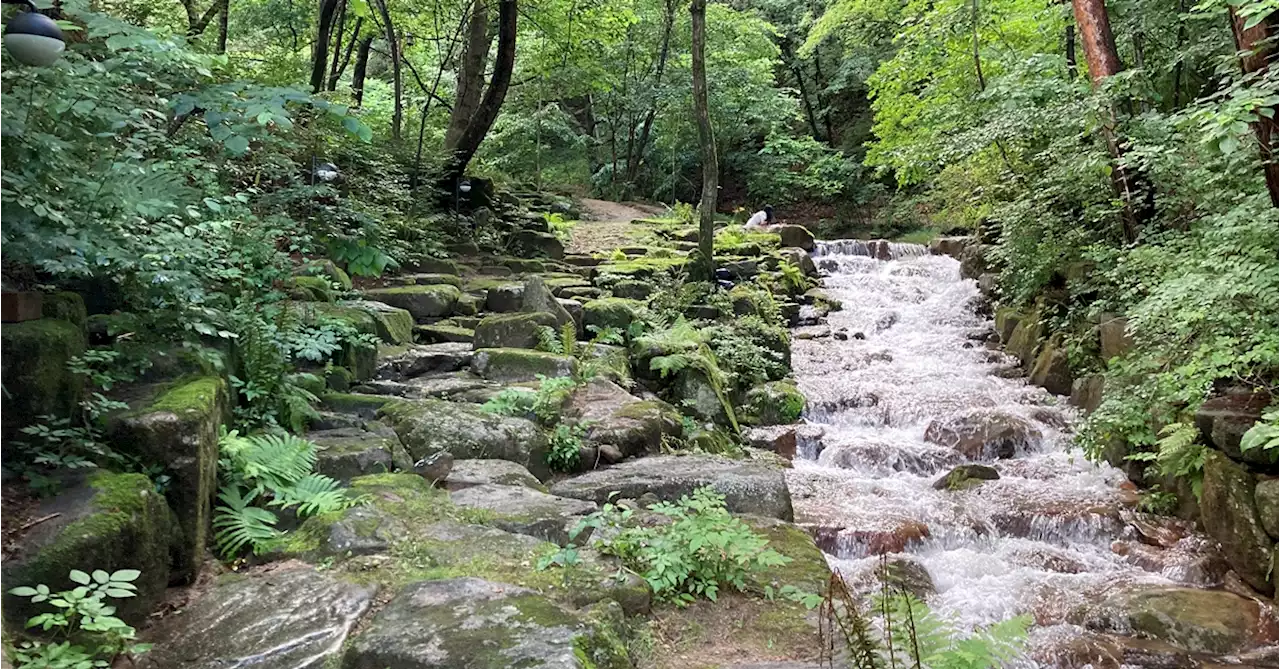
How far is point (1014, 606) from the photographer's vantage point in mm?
4965

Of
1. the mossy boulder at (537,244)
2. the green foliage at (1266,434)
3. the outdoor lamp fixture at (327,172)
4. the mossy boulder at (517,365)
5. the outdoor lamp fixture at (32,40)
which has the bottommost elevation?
the mossy boulder at (517,365)

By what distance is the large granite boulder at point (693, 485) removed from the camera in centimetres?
486

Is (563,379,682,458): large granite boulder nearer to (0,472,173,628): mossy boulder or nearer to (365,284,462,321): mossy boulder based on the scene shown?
(365,284,462,321): mossy boulder

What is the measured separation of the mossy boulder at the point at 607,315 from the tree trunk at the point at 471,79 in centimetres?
425

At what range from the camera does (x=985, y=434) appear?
8109 millimetres

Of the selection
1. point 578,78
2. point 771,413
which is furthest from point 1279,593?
point 578,78

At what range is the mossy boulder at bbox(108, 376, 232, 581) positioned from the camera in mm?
3078

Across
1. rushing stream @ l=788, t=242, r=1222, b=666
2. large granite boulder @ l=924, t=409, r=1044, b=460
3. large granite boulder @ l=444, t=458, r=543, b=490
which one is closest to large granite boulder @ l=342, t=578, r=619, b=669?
large granite boulder @ l=444, t=458, r=543, b=490

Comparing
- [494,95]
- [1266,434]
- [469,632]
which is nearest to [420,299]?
[494,95]

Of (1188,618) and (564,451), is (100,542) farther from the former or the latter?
(1188,618)

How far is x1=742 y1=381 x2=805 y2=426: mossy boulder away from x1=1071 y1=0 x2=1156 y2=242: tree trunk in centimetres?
395

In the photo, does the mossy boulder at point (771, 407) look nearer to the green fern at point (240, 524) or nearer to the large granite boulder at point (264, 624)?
the green fern at point (240, 524)

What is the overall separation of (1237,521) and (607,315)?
233 inches

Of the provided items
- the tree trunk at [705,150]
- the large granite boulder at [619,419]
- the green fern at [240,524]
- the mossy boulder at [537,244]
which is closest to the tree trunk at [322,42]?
the mossy boulder at [537,244]
